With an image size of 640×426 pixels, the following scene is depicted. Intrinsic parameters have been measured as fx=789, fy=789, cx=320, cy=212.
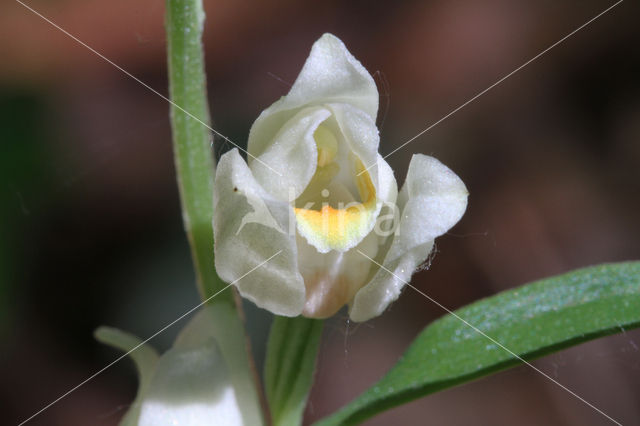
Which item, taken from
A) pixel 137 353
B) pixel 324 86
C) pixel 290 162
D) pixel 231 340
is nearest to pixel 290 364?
pixel 231 340

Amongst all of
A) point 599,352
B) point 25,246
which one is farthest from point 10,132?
point 599,352

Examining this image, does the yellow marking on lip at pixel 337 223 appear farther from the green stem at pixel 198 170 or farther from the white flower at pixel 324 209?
the green stem at pixel 198 170

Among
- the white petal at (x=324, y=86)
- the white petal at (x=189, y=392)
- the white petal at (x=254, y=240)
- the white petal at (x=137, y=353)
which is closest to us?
the white petal at (x=254, y=240)

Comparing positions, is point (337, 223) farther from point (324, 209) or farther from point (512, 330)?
point (512, 330)

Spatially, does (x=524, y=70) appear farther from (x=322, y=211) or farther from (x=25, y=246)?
(x=322, y=211)

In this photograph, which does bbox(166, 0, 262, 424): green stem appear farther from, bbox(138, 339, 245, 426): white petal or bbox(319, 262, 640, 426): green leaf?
bbox(319, 262, 640, 426): green leaf

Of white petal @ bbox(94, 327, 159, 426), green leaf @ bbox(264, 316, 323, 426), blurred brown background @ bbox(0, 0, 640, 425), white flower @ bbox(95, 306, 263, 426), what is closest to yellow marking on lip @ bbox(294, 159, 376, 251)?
green leaf @ bbox(264, 316, 323, 426)

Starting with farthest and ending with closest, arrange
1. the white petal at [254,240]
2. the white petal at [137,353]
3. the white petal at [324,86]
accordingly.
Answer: the white petal at [137,353] < the white petal at [324,86] < the white petal at [254,240]

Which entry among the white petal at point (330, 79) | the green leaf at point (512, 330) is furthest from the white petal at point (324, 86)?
the green leaf at point (512, 330)
